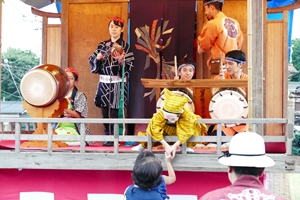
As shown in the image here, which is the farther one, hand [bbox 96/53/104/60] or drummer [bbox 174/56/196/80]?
hand [bbox 96/53/104/60]

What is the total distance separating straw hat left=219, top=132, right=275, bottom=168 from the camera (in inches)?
88.4

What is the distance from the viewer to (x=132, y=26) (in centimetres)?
688

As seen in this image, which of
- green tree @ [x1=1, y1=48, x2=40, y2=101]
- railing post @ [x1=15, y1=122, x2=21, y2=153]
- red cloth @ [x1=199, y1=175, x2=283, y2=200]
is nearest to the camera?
red cloth @ [x1=199, y1=175, x2=283, y2=200]

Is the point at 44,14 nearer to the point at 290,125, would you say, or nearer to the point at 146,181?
the point at 290,125

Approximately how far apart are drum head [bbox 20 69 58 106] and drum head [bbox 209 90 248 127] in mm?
1876

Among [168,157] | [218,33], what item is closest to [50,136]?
[168,157]

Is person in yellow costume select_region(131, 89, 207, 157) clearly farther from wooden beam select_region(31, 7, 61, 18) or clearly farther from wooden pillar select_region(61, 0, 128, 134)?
wooden beam select_region(31, 7, 61, 18)

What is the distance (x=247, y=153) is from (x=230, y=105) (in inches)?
104

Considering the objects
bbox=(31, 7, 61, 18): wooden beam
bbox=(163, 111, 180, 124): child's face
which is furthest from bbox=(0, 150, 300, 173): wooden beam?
bbox=(31, 7, 61, 18): wooden beam

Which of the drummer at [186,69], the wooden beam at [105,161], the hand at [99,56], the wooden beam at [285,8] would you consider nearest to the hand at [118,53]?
the hand at [99,56]

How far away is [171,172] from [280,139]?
1136mm

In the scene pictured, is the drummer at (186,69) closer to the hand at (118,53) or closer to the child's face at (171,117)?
the hand at (118,53)

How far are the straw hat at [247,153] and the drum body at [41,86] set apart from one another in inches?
122

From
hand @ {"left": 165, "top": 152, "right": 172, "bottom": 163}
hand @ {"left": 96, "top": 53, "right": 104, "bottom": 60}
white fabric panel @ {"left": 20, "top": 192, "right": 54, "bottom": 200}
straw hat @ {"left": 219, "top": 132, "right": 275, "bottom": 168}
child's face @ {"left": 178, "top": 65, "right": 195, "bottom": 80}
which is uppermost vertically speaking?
hand @ {"left": 96, "top": 53, "right": 104, "bottom": 60}
